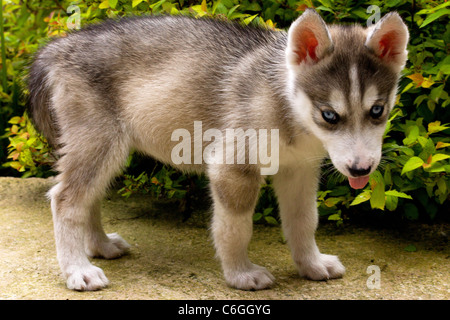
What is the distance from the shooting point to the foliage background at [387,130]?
4.61 metres

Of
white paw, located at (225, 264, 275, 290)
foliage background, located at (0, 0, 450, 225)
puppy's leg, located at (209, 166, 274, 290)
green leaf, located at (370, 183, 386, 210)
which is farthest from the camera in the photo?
foliage background, located at (0, 0, 450, 225)

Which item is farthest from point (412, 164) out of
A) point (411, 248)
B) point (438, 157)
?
point (411, 248)

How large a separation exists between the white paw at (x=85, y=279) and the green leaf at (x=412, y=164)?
2318 millimetres

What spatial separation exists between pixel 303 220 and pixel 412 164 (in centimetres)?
90

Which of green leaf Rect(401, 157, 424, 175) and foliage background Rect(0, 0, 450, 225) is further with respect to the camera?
foliage background Rect(0, 0, 450, 225)

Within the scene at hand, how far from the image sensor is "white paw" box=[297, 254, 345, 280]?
4.55 m

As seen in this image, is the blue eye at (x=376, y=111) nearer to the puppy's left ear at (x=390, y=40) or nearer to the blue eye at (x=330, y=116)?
the blue eye at (x=330, y=116)

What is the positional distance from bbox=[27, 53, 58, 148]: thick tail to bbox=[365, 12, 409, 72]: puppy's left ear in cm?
245

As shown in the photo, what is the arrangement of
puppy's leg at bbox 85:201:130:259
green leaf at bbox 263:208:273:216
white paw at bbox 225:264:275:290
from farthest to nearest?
green leaf at bbox 263:208:273:216 < puppy's leg at bbox 85:201:130:259 < white paw at bbox 225:264:275:290

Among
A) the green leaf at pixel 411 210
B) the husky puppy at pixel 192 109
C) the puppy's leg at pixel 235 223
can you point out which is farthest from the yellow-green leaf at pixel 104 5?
the green leaf at pixel 411 210

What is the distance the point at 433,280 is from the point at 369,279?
46 centimetres

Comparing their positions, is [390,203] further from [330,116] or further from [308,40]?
[308,40]

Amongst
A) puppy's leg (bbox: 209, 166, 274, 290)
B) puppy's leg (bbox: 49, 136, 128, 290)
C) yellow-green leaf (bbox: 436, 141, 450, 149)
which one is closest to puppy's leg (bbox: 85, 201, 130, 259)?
puppy's leg (bbox: 49, 136, 128, 290)

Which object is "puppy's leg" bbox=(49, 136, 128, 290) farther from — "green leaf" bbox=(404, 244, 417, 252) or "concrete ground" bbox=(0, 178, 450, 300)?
"green leaf" bbox=(404, 244, 417, 252)
